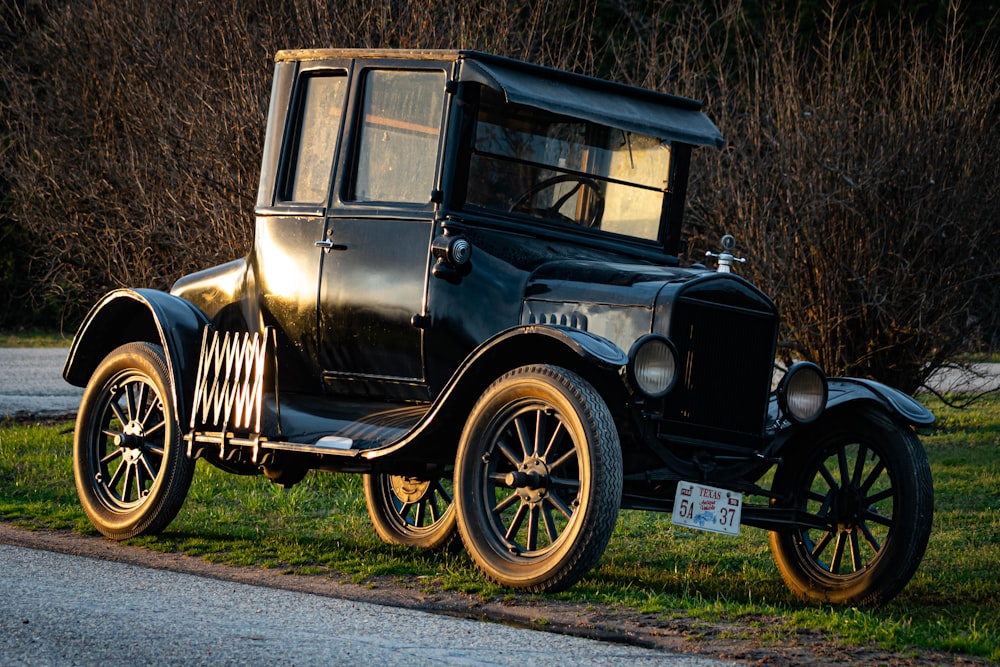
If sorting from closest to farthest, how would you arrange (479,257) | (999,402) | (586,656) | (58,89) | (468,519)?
(586,656) < (468,519) < (479,257) < (58,89) < (999,402)

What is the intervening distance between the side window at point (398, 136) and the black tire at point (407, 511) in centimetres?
163

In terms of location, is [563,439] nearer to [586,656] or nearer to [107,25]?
[586,656]

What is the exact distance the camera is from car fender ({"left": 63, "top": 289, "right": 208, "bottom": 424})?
7.48 m

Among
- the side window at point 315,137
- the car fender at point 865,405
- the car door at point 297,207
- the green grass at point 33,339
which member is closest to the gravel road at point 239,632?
the car door at point 297,207

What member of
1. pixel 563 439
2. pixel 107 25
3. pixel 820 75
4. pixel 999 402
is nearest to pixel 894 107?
pixel 820 75

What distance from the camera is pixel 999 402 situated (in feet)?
57.8

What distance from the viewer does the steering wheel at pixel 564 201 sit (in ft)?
23.4

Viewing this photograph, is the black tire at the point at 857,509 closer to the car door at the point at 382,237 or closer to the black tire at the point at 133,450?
the car door at the point at 382,237

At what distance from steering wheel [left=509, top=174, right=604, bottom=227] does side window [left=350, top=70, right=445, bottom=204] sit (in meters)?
0.48

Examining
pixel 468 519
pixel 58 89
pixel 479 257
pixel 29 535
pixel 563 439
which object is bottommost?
pixel 29 535

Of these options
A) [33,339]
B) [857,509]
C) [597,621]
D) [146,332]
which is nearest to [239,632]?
[597,621]

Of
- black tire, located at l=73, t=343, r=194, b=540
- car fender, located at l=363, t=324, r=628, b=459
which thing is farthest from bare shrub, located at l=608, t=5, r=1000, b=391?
car fender, located at l=363, t=324, r=628, b=459

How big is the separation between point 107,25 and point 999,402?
11.0 m

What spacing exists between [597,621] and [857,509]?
5.25 ft
